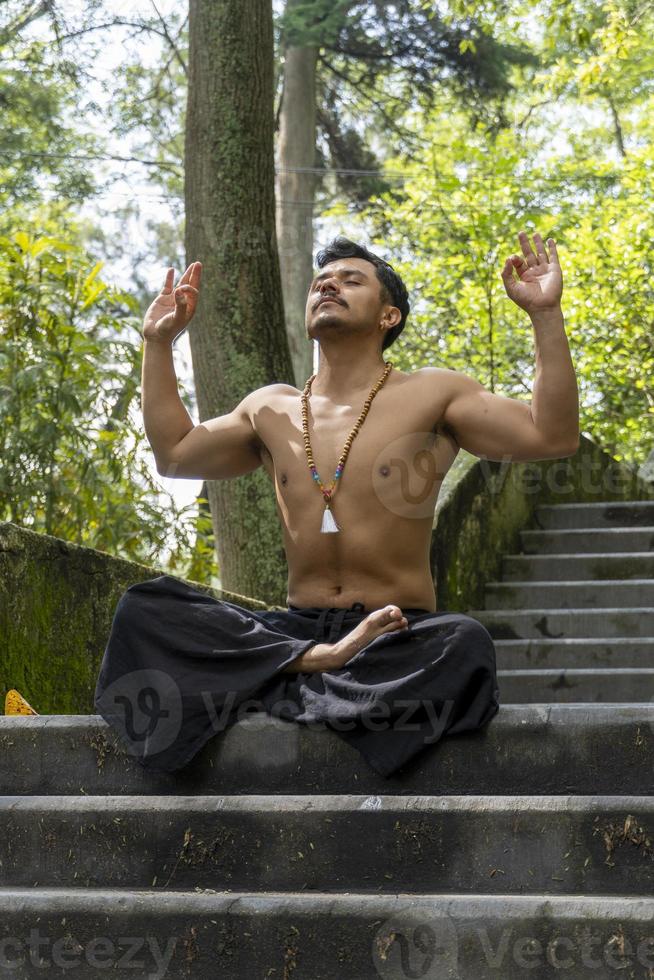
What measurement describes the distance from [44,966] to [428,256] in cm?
1384

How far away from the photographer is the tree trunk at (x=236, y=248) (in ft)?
21.2

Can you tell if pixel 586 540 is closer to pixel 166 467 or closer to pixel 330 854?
pixel 166 467

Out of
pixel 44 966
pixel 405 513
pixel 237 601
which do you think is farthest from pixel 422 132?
pixel 44 966

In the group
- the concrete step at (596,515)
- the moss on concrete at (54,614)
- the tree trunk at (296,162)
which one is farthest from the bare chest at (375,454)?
the tree trunk at (296,162)

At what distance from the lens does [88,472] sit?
6.59 metres

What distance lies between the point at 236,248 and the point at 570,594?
2479 mm

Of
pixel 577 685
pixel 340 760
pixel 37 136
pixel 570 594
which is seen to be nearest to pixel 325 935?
pixel 340 760

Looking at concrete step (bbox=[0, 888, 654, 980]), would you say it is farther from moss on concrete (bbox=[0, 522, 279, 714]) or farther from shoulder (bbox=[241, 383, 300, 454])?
shoulder (bbox=[241, 383, 300, 454])

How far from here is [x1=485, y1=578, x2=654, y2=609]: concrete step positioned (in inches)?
260

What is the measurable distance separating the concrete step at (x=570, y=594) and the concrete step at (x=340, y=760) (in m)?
3.58

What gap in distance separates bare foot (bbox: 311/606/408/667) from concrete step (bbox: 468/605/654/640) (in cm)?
307

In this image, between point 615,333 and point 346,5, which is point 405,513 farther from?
point 346,5

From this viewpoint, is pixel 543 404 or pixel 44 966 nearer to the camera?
pixel 44 966

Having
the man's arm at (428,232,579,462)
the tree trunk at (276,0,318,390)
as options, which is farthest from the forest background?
the man's arm at (428,232,579,462)
